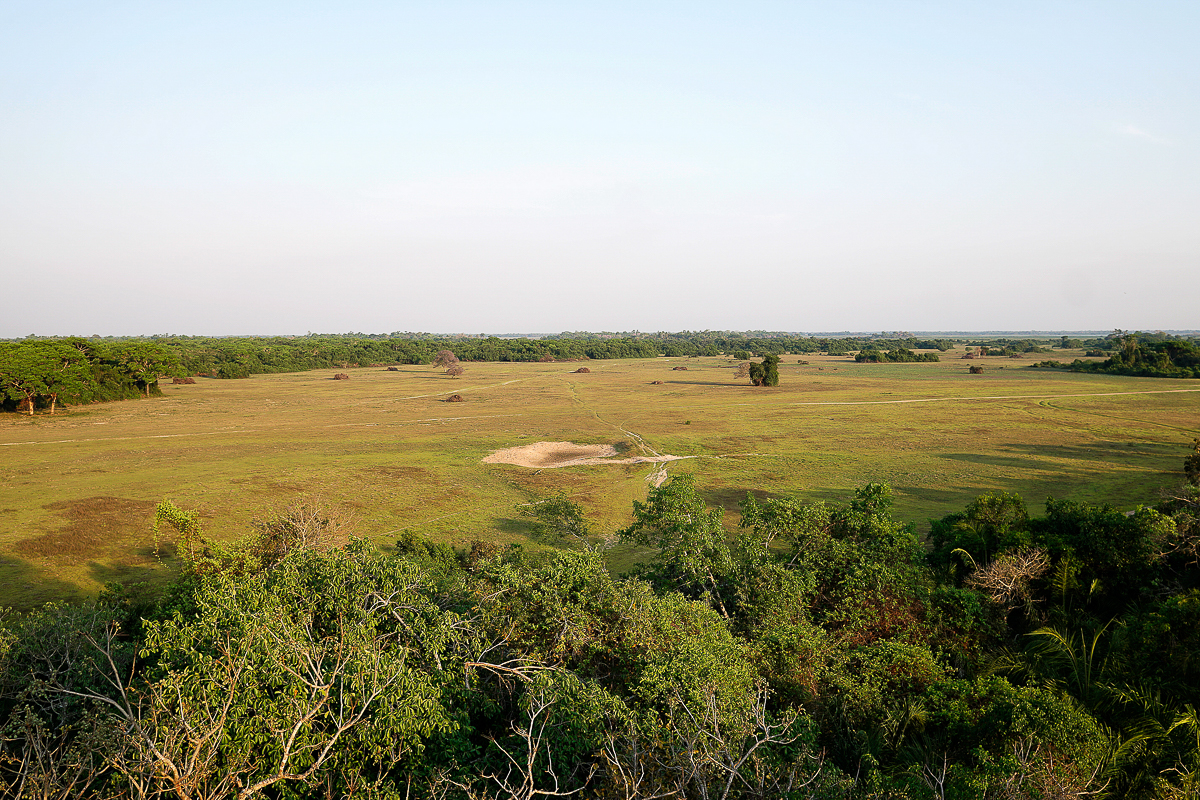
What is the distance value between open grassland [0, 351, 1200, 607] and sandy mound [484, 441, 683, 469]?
37.8 inches

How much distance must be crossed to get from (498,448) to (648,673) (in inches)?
1086

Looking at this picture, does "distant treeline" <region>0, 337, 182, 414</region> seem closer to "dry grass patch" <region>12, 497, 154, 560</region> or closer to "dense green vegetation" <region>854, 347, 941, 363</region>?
"dry grass patch" <region>12, 497, 154, 560</region>

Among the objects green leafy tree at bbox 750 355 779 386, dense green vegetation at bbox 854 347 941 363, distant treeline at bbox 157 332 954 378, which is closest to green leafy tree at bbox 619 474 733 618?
green leafy tree at bbox 750 355 779 386

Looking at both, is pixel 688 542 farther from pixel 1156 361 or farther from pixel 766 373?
pixel 1156 361

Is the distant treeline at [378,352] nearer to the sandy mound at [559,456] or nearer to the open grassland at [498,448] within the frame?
the open grassland at [498,448]

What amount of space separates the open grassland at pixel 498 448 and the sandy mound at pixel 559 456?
3.15ft

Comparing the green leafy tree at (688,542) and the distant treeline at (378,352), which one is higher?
the distant treeline at (378,352)

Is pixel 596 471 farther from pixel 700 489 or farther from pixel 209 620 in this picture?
pixel 209 620

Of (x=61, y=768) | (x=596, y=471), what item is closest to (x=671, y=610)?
(x=61, y=768)

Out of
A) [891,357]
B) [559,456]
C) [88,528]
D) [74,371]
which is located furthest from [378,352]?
[88,528]

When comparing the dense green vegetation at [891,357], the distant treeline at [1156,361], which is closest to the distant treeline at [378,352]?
the dense green vegetation at [891,357]

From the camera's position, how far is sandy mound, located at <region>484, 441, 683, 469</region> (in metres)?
31.8

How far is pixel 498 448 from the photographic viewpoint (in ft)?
115

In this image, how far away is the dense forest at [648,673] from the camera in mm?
6770
